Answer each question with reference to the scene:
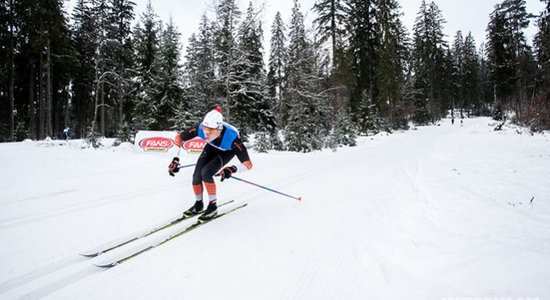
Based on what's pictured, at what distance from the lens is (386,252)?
9.94ft

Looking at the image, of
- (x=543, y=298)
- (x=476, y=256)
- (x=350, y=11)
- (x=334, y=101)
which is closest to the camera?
(x=543, y=298)

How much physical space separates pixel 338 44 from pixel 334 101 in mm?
5822

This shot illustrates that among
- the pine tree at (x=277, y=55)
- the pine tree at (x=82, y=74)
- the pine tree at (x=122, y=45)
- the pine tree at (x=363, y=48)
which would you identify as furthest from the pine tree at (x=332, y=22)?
the pine tree at (x=82, y=74)

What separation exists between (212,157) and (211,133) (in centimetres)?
53

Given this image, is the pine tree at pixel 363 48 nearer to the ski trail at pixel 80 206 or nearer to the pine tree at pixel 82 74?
the ski trail at pixel 80 206

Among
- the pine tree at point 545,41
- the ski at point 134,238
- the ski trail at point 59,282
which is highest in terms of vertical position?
the pine tree at point 545,41

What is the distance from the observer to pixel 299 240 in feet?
11.5

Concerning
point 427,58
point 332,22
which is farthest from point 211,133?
point 427,58

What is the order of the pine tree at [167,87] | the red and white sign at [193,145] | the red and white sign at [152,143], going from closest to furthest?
the red and white sign at [152,143] → the red and white sign at [193,145] → the pine tree at [167,87]

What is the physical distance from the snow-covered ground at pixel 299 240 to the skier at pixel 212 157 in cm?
48

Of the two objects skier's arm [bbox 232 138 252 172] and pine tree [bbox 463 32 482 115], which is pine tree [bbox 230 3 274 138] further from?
pine tree [bbox 463 32 482 115]

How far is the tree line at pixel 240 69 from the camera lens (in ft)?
55.2

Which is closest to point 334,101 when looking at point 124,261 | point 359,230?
point 359,230

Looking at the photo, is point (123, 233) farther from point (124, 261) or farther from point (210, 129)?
point (210, 129)
